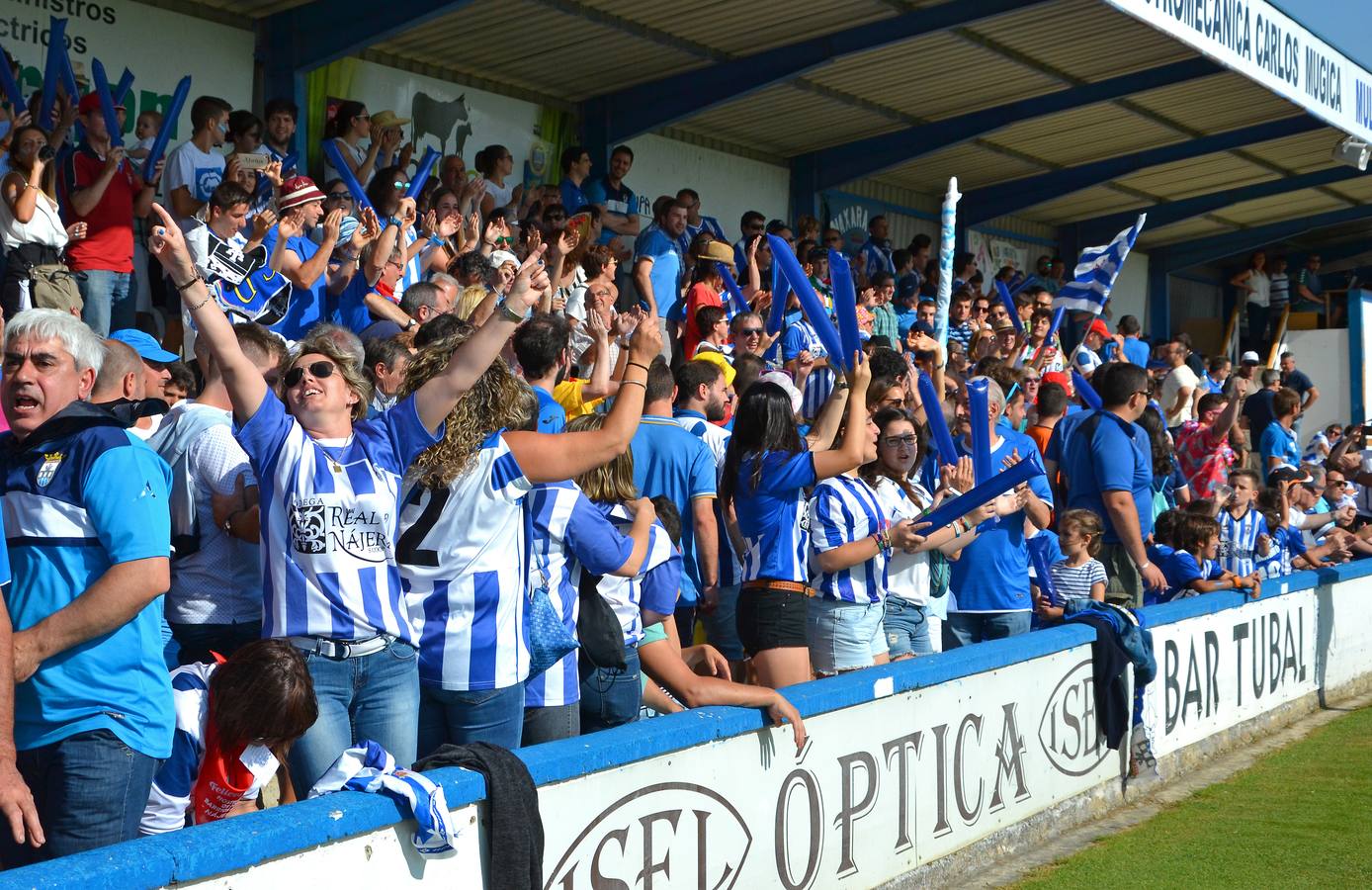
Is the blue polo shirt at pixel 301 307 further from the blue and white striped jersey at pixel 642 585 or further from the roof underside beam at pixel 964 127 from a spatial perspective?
the roof underside beam at pixel 964 127

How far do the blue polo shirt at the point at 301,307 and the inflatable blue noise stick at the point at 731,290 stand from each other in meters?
3.83

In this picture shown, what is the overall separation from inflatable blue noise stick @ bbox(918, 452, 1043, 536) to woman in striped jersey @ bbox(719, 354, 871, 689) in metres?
0.45

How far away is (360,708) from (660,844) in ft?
3.43

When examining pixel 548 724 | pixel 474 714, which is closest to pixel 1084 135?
pixel 548 724

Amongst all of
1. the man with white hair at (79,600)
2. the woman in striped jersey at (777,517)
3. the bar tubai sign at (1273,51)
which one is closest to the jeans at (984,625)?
the woman in striped jersey at (777,517)

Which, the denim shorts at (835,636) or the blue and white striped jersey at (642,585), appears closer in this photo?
the blue and white striped jersey at (642,585)

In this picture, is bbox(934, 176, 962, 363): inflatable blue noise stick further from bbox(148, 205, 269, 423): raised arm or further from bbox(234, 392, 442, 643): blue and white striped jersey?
bbox(148, 205, 269, 423): raised arm

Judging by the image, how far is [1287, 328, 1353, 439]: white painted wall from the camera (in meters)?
24.5

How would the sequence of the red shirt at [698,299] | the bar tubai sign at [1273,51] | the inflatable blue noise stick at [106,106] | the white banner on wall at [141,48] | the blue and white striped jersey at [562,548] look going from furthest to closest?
the bar tubai sign at [1273,51]
the red shirt at [698,299]
the white banner on wall at [141,48]
the inflatable blue noise stick at [106,106]
the blue and white striped jersey at [562,548]

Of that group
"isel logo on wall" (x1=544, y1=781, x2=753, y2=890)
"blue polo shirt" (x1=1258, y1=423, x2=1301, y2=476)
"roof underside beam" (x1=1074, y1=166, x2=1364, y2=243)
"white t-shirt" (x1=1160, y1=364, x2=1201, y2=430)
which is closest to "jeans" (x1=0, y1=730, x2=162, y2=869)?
"isel logo on wall" (x1=544, y1=781, x2=753, y2=890)

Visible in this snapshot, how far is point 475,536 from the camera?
3854 mm

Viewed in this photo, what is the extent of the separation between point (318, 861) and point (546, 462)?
3.86 ft

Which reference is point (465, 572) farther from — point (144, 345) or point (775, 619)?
point (775, 619)

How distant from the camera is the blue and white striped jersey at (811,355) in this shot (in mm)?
8117
